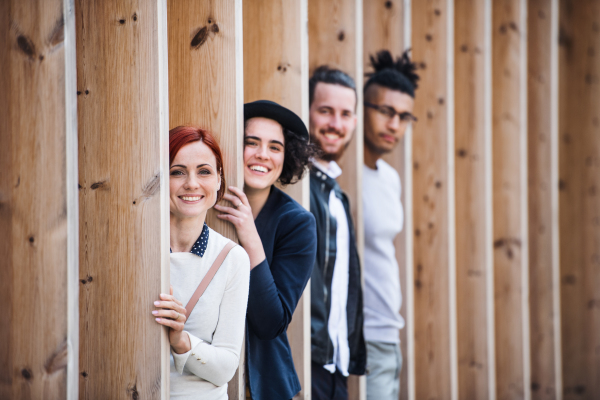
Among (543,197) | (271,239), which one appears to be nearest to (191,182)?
(271,239)

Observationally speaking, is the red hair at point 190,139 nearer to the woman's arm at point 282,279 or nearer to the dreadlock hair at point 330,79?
the woman's arm at point 282,279

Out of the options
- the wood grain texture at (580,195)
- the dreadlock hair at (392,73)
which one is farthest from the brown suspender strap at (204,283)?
the wood grain texture at (580,195)

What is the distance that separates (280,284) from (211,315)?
12.0 inches

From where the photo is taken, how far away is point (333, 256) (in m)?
2.34

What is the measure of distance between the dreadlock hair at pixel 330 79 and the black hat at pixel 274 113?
517 millimetres

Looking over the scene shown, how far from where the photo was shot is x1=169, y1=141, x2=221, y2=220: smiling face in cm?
169

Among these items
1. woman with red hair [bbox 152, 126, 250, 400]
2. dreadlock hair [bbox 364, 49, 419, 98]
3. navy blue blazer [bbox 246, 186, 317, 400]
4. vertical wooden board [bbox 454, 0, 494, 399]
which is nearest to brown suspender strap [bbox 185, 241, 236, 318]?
woman with red hair [bbox 152, 126, 250, 400]

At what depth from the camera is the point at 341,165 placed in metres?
2.59

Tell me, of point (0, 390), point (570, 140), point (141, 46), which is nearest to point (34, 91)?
point (141, 46)

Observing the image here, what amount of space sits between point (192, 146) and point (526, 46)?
8.12 feet

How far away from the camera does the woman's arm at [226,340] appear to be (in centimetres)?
161

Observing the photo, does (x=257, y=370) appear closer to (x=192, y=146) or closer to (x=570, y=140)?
(x=192, y=146)

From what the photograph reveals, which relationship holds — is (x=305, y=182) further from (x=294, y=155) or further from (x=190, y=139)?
(x=190, y=139)

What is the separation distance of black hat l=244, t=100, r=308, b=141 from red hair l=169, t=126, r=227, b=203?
0.23 m
